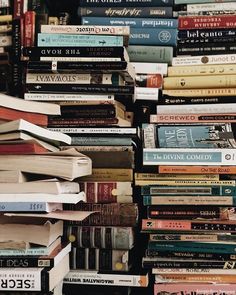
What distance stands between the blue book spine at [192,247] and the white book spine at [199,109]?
298 mm

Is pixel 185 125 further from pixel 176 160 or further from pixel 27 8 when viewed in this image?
pixel 27 8

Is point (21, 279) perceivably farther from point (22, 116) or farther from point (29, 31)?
point (29, 31)

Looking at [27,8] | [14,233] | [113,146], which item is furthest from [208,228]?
[27,8]

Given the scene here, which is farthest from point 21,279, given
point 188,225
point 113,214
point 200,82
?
point 200,82

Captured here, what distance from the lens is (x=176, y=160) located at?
1096mm

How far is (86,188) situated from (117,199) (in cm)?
7

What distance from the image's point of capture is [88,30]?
1.15 m

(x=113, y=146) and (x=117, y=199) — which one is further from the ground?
(x=113, y=146)

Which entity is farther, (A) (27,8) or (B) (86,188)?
(A) (27,8)

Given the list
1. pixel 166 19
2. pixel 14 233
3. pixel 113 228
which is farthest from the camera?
pixel 166 19

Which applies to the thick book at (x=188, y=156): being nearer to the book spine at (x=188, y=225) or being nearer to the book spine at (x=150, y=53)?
the book spine at (x=188, y=225)

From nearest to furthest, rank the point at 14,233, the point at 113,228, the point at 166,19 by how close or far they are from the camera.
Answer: the point at 14,233 → the point at 113,228 → the point at 166,19

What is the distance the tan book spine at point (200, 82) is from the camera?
1.18 meters

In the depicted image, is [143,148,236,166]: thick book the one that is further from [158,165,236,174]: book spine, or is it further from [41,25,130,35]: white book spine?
[41,25,130,35]: white book spine
